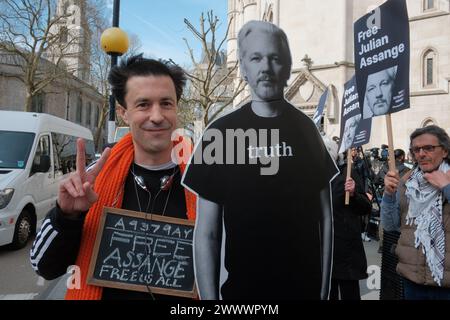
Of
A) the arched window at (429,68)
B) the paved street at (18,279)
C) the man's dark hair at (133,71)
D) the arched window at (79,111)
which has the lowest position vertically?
the paved street at (18,279)

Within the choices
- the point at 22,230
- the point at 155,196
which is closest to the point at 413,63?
the point at 22,230

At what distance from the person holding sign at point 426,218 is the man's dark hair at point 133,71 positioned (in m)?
1.78

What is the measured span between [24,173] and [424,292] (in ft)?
22.7

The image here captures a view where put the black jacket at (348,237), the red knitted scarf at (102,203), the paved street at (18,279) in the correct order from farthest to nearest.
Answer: the paved street at (18,279)
the black jacket at (348,237)
the red knitted scarf at (102,203)

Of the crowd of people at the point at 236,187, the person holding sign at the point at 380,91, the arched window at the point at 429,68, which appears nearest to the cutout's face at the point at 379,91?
the person holding sign at the point at 380,91

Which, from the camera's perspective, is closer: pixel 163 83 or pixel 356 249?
pixel 163 83

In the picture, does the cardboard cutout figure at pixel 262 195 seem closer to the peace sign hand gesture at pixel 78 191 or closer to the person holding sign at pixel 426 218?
the peace sign hand gesture at pixel 78 191

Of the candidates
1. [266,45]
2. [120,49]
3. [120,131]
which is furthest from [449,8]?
[266,45]

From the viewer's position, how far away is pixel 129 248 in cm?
194

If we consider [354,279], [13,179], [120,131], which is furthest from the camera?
[120,131]

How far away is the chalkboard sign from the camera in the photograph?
6.22 ft

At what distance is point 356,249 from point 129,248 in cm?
263

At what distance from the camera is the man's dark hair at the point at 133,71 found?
6.58 feet
